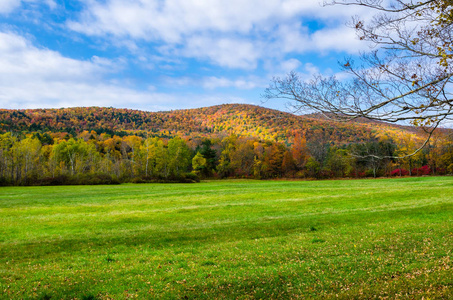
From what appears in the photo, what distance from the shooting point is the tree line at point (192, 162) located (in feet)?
210

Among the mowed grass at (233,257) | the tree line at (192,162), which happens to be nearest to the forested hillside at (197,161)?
the tree line at (192,162)

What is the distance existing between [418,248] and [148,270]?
28.1 ft

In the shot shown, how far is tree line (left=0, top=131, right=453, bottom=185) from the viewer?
6388cm

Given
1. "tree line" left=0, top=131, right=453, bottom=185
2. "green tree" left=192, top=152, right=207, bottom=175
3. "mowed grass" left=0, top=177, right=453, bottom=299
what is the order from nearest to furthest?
"mowed grass" left=0, top=177, right=453, bottom=299 → "tree line" left=0, top=131, right=453, bottom=185 → "green tree" left=192, top=152, right=207, bottom=175

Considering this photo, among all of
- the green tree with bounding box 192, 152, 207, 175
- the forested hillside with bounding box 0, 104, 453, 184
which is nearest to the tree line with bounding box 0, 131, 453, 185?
the forested hillside with bounding box 0, 104, 453, 184

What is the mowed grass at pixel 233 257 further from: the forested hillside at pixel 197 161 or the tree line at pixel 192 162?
the tree line at pixel 192 162

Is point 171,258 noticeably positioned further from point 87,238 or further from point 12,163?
point 12,163

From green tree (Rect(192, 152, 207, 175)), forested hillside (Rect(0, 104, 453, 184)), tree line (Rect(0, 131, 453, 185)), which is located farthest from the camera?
green tree (Rect(192, 152, 207, 175))

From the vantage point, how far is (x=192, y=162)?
292 ft

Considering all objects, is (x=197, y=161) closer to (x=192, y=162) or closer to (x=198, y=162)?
(x=198, y=162)

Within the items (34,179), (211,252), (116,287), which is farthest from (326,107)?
(34,179)

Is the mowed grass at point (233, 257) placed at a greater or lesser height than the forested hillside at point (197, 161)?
lesser

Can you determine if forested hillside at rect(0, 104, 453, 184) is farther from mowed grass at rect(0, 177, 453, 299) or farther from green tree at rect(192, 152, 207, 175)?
mowed grass at rect(0, 177, 453, 299)

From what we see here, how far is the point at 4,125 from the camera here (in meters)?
140
